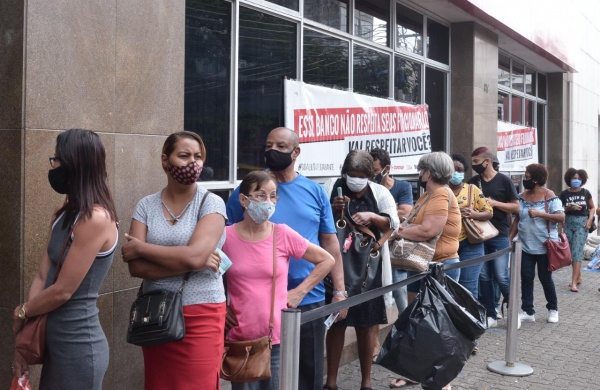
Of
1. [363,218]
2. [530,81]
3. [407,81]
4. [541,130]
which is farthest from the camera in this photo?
[541,130]

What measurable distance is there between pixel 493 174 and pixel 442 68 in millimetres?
3639

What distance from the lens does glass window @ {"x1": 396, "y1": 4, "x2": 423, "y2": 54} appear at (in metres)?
10.4

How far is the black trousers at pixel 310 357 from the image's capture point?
4.53 meters

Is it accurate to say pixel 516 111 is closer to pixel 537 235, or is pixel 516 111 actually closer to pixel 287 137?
pixel 537 235

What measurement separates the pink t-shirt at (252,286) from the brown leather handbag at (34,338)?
1047 mm

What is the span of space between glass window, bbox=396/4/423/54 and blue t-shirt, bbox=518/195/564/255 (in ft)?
9.68

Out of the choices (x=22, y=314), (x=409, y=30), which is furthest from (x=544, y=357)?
(x=22, y=314)

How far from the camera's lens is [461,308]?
4.96m

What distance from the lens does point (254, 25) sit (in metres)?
6.93

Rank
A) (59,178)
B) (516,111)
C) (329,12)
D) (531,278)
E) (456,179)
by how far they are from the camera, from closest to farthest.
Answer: (59,178) < (456,179) < (329,12) < (531,278) < (516,111)

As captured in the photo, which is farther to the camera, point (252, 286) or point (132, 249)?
point (252, 286)

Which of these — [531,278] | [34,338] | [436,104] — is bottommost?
[531,278]

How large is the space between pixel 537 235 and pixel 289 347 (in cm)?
627

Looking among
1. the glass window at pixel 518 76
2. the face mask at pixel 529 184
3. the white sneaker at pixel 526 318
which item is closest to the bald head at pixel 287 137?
the face mask at pixel 529 184
